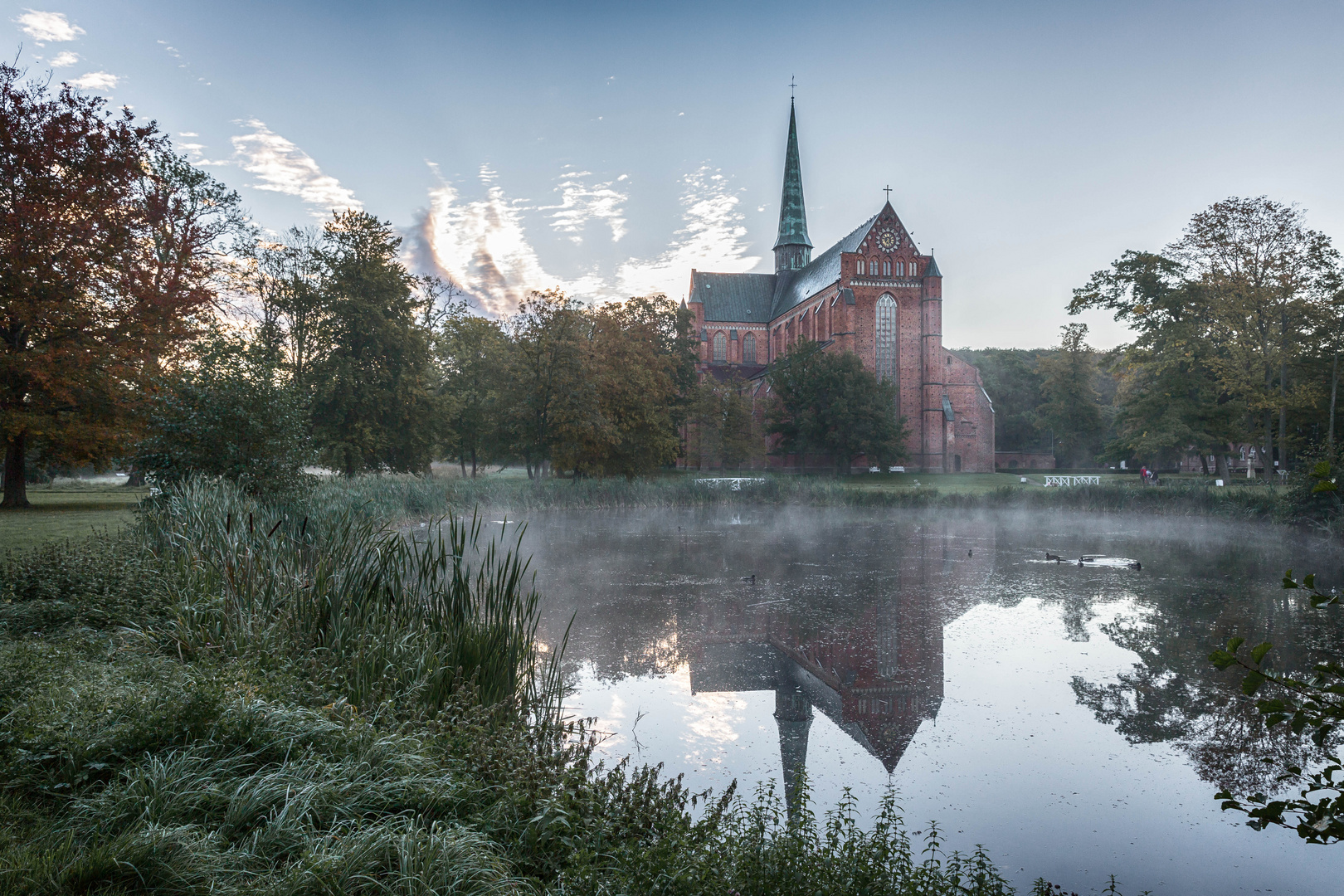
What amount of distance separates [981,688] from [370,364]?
76.0 feet

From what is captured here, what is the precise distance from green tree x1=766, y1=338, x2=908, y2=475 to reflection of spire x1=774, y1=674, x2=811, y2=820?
33108mm

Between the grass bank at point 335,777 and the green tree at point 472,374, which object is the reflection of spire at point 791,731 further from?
the green tree at point 472,374

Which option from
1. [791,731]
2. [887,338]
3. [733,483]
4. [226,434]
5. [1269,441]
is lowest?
[791,731]

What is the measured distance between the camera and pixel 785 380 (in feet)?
136

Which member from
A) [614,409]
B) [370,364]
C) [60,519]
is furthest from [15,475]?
[614,409]

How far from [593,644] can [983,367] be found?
219 ft

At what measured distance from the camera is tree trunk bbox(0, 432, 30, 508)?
15227 millimetres

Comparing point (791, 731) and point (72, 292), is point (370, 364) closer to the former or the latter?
point (72, 292)

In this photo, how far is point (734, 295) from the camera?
61656 mm

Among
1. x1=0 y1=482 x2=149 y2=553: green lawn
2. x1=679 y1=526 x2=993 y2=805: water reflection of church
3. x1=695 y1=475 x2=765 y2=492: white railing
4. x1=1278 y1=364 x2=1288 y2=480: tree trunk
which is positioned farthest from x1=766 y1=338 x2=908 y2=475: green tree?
x1=0 y1=482 x2=149 y2=553: green lawn

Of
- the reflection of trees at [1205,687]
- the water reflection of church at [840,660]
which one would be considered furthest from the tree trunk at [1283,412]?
the water reflection of church at [840,660]

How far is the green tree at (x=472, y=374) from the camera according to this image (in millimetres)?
31516

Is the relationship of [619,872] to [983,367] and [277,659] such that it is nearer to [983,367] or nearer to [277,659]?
[277,659]

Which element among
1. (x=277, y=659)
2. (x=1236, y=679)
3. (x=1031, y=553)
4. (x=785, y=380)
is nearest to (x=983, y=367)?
(x=785, y=380)
